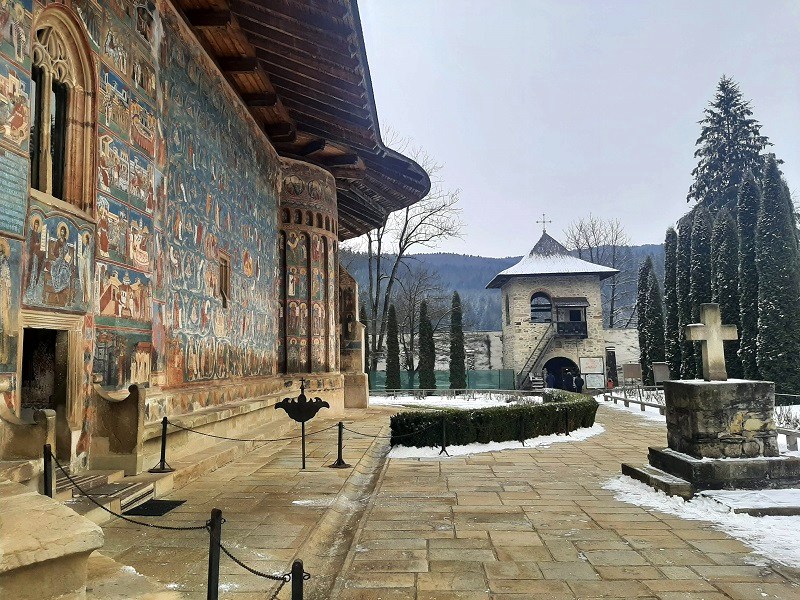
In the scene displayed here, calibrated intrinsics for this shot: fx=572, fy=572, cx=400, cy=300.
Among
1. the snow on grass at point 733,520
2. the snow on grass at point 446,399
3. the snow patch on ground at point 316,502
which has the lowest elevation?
the snow on grass at point 446,399

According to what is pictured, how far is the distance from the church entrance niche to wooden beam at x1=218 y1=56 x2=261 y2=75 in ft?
21.4

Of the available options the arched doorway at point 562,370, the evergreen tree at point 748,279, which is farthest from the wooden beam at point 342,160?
the arched doorway at point 562,370

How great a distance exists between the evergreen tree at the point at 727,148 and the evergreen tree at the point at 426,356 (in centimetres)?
1833

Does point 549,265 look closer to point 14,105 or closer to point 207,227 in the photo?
point 207,227

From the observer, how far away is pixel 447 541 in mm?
4824

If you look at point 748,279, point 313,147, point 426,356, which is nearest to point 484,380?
point 426,356

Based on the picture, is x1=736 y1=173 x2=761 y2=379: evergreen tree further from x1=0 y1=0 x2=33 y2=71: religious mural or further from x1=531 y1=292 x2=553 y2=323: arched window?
x1=0 y1=0 x2=33 y2=71: religious mural

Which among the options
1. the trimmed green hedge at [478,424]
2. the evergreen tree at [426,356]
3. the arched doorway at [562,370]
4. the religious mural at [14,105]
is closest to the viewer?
the religious mural at [14,105]

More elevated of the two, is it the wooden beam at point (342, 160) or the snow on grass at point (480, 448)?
the wooden beam at point (342, 160)

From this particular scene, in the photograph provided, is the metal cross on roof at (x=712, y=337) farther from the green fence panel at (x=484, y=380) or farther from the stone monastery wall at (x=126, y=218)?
the green fence panel at (x=484, y=380)

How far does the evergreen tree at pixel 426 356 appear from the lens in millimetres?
30312

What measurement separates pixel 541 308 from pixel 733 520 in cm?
2929

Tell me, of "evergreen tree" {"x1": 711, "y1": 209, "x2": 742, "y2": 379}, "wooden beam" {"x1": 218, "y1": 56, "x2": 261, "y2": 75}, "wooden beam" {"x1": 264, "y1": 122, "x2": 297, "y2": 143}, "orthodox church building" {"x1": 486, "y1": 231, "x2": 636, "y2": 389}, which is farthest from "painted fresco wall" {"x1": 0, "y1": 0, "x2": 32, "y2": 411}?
"orthodox church building" {"x1": 486, "y1": 231, "x2": 636, "y2": 389}

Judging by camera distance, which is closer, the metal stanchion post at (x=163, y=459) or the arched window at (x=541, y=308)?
the metal stanchion post at (x=163, y=459)
